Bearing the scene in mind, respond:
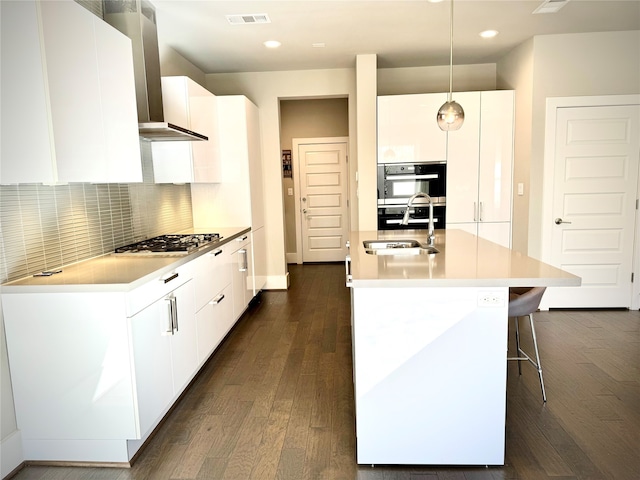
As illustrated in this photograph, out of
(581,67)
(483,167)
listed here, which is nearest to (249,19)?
(483,167)

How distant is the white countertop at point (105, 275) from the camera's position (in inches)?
77.9

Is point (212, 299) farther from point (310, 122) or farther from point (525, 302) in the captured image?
point (310, 122)

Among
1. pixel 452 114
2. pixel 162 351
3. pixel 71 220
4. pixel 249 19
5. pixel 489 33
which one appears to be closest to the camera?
pixel 162 351

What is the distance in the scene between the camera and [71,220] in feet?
8.40

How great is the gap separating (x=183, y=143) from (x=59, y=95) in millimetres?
1700

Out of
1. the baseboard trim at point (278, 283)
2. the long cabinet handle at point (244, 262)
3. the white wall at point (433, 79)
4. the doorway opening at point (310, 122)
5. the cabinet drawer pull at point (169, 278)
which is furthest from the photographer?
the doorway opening at point (310, 122)

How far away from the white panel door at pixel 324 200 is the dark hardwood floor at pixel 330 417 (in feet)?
11.2

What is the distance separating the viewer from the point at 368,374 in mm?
1982

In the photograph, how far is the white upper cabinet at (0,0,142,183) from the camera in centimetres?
181

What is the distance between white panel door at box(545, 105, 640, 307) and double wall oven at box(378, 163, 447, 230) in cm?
111

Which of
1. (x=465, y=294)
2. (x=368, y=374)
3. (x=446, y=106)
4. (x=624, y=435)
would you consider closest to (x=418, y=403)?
(x=368, y=374)

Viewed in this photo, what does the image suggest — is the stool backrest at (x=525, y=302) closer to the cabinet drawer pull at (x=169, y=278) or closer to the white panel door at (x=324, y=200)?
the cabinet drawer pull at (x=169, y=278)

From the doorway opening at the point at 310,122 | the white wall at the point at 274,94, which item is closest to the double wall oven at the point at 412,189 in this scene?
the white wall at the point at 274,94

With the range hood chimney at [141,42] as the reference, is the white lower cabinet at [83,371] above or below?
below
